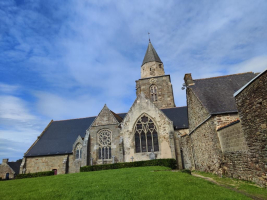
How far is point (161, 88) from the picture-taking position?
33312mm

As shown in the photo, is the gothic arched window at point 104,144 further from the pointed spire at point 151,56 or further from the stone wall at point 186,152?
the pointed spire at point 151,56

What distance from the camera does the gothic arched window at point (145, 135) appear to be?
20688mm

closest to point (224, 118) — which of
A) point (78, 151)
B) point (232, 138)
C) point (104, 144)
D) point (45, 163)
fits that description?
point (232, 138)

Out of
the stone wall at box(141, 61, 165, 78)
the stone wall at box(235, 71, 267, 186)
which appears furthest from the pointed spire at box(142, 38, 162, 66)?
the stone wall at box(235, 71, 267, 186)

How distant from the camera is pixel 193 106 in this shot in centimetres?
1600

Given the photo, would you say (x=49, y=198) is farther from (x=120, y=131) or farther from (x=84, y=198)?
(x=120, y=131)

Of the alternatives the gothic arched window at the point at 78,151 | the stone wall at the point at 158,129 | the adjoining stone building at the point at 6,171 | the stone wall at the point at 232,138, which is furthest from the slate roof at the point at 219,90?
the adjoining stone building at the point at 6,171

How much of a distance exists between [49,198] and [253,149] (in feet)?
28.9

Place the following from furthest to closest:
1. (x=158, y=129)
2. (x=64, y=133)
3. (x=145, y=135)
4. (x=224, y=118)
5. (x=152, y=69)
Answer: (x=152, y=69), (x=64, y=133), (x=145, y=135), (x=158, y=129), (x=224, y=118)

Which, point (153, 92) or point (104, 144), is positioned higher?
point (153, 92)

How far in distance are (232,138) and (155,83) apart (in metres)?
24.5

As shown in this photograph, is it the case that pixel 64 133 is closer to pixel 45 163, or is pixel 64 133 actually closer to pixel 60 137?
pixel 60 137

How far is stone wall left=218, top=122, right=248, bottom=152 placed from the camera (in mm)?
9188

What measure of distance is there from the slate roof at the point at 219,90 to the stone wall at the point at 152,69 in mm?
18729
